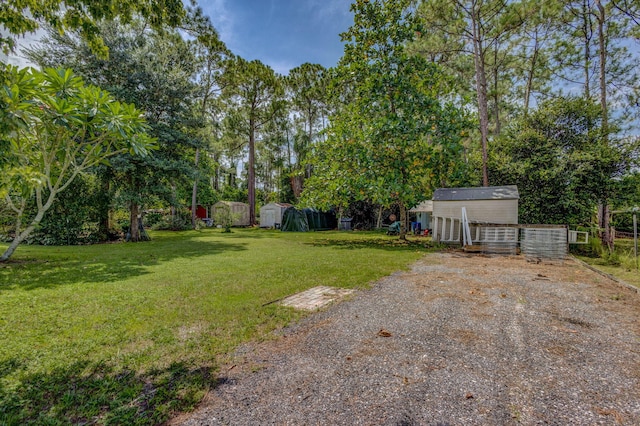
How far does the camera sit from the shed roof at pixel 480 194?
10860 mm

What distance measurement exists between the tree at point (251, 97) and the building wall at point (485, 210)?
53.1 feet

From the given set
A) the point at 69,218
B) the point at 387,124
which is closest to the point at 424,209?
the point at 387,124

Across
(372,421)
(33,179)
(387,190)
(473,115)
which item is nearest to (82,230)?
(33,179)

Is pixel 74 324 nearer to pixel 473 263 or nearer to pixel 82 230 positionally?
pixel 473 263

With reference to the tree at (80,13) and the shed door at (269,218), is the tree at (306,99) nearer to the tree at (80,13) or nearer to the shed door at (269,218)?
the shed door at (269,218)

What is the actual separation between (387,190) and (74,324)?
922 centimetres

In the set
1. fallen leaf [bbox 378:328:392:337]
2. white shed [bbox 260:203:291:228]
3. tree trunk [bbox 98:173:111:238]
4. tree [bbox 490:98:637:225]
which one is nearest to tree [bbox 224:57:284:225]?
white shed [bbox 260:203:291:228]

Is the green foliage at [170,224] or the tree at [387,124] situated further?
the green foliage at [170,224]

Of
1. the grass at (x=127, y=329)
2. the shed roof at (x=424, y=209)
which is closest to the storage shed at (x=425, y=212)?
the shed roof at (x=424, y=209)

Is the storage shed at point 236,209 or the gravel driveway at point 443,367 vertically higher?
the storage shed at point 236,209

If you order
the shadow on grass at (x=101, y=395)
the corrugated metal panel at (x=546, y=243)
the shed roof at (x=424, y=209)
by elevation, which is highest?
the shed roof at (x=424, y=209)

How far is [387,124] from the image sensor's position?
36.6 ft

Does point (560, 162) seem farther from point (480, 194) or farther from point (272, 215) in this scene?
point (272, 215)

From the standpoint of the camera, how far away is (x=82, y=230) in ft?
38.5
